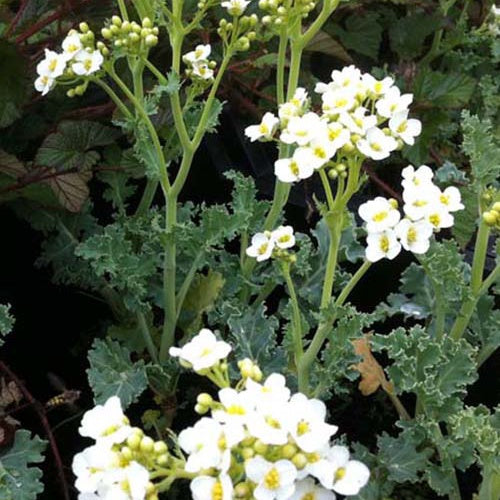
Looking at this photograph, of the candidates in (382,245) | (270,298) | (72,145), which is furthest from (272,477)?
(270,298)

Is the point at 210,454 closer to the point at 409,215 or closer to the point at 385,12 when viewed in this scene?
the point at 409,215

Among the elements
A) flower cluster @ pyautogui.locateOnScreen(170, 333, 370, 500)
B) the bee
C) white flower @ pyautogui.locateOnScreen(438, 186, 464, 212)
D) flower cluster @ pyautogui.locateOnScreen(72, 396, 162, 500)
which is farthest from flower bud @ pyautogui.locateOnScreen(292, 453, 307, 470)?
the bee

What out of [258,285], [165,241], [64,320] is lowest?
[64,320]

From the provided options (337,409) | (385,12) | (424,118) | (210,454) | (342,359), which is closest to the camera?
(210,454)

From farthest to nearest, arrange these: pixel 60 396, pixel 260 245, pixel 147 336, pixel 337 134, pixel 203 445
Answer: pixel 147 336, pixel 60 396, pixel 260 245, pixel 337 134, pixel 203 445

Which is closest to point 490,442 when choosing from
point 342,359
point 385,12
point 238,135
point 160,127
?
point 342,359

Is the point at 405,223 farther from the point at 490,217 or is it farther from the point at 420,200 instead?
the point at 490,217

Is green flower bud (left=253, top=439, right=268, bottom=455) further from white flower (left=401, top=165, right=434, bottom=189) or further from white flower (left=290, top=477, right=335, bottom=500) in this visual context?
white flower (left=401, top=165, right=434, bottom=189)
